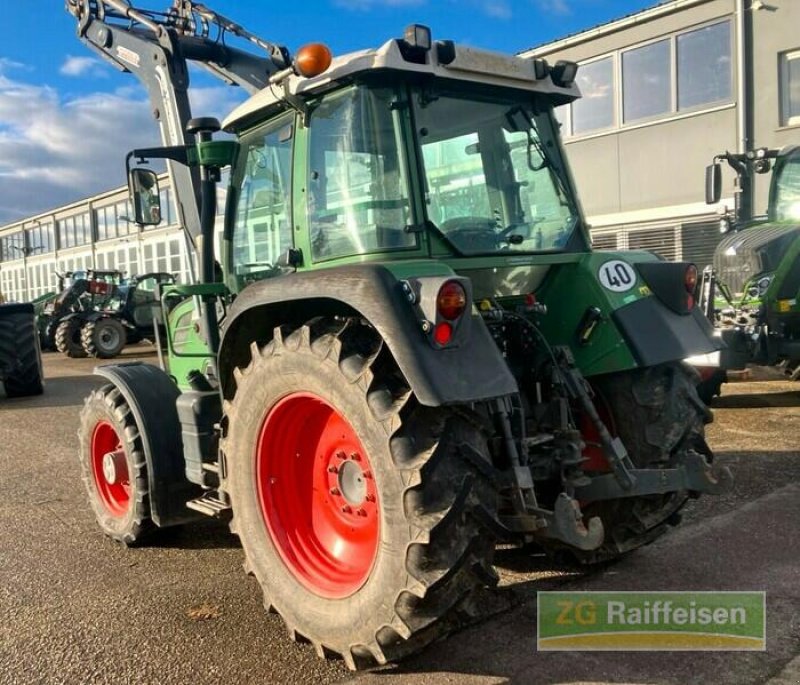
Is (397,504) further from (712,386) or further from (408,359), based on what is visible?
(712,386)

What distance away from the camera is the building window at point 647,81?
14461 mm

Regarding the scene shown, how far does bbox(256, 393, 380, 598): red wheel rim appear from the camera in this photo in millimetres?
3189

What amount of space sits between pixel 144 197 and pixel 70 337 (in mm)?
16124

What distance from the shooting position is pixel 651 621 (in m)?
3.35

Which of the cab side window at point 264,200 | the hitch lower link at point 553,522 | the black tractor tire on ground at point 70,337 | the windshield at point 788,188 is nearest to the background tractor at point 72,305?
the black tractor tire on ground at point 70,337

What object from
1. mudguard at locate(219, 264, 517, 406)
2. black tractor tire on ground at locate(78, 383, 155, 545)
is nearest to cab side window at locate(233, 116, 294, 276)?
mudguard at locate(219, 264, 517, 406)

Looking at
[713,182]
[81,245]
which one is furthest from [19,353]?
[81,245]

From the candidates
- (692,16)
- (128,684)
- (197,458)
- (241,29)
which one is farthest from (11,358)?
(692,16)

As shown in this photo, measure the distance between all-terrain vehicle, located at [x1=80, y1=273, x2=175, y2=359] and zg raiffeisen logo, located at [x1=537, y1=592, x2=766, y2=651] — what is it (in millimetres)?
15852

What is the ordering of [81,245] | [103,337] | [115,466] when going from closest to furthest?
[115,466], [103,337], [81,245]

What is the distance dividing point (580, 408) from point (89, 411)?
298 cm

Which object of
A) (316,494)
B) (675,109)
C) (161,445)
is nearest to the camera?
(316,494)

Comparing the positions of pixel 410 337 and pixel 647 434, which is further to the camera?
pixel 647 434

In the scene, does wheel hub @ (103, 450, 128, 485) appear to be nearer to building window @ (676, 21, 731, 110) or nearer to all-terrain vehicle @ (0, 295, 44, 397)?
all-terrain vehicle @ (0, 295, 44, 397)
